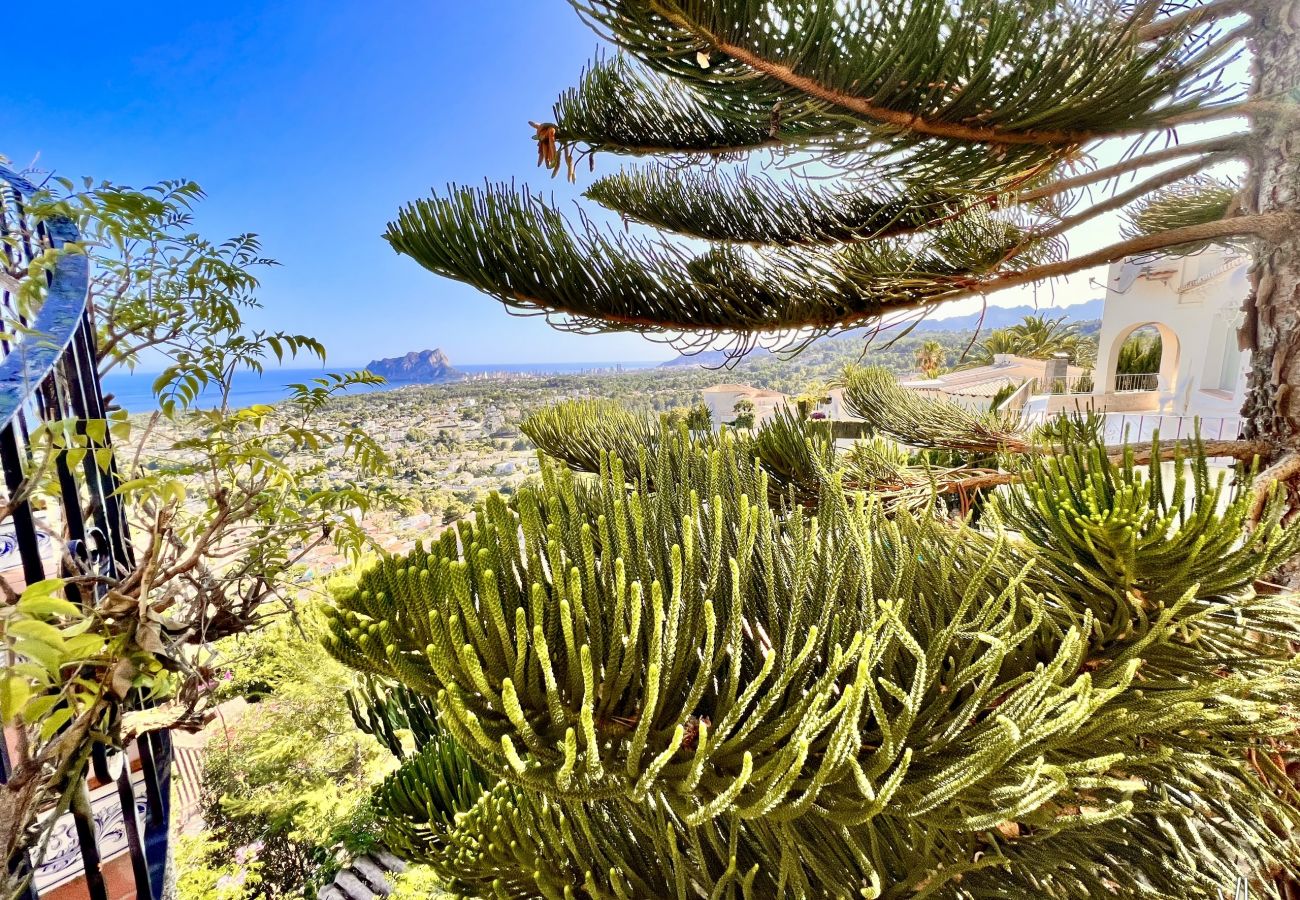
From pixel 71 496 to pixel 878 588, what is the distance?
4.20 ft

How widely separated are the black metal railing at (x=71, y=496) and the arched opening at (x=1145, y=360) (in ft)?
27.9

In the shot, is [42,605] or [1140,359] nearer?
[42,605]

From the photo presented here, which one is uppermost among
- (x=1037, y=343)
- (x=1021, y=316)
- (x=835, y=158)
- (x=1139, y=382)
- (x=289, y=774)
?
(x=1021, y=316)

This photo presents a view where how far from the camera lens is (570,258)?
1222 mm

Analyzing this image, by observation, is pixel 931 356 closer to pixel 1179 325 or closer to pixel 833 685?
pixel 1179 325

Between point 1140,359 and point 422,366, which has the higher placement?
point 422,366

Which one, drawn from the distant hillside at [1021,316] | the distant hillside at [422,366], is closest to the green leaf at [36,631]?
the distant hillside at [1021,316]

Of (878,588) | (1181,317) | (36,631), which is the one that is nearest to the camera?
(36,631)

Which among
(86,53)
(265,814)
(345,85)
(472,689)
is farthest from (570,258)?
(345,85)

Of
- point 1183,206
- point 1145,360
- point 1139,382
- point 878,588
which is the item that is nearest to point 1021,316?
point 1145,360

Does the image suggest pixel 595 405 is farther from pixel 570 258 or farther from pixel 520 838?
pixel 520 838

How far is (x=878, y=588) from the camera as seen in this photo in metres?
0.70

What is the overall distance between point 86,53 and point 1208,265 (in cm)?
1585

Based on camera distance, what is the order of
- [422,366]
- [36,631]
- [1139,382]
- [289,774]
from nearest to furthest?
[36,631], [289,774], [1139,382], [422,366]
